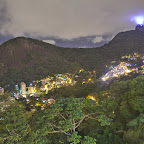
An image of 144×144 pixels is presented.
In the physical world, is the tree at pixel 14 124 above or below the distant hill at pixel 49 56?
below

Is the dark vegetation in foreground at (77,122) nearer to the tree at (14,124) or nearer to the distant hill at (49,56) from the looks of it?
the tree at (14,124)

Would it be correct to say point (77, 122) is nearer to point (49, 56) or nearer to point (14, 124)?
point (14, 124)

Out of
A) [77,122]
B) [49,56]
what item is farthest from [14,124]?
[49,56]

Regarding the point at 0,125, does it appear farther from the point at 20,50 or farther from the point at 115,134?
the point at 20,50

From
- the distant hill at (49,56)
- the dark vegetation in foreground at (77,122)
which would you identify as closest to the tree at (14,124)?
the dark vegetation in foreground at (77,122)

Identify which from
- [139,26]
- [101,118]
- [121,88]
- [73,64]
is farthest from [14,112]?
[139,26]

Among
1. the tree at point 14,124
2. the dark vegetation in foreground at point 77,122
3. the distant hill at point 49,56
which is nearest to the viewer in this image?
the tree at point 14,124
